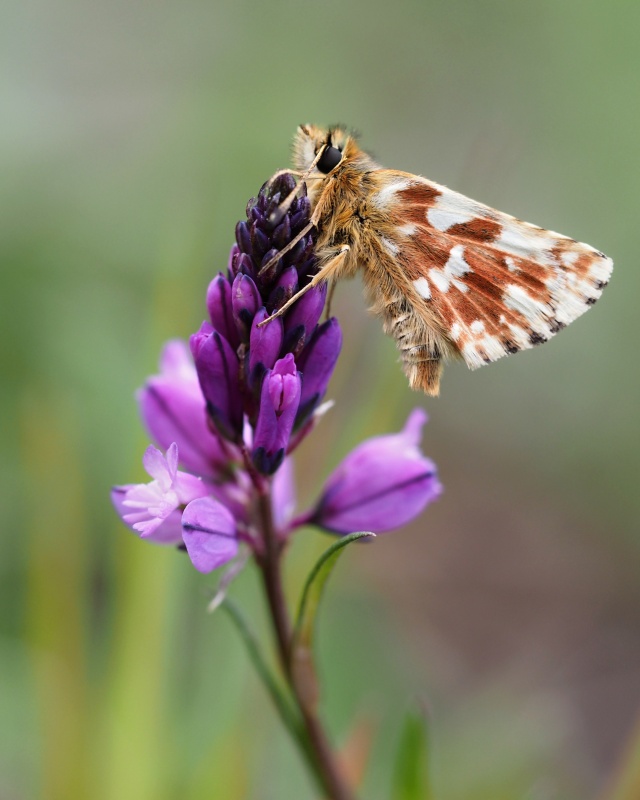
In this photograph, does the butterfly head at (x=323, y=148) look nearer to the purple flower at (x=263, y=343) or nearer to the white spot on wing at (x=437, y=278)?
the white spot on wing at (x=437, y=278)

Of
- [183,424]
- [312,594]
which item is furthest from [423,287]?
[312,594]

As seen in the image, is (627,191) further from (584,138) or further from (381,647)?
(381,647)

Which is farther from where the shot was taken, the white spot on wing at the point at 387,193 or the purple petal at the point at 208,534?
the white spot on wing at the point at 387,193

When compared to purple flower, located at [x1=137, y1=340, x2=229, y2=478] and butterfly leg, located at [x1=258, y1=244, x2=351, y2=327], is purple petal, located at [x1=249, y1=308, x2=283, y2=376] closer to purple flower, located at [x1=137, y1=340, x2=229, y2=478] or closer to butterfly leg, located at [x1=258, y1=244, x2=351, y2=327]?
butterfly leg, located at [x1=258, y1=244, x2=351, y2=327]

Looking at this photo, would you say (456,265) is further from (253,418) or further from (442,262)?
(253,418)

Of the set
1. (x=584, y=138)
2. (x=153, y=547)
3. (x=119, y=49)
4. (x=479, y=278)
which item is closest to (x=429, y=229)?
(x=479, y=278)

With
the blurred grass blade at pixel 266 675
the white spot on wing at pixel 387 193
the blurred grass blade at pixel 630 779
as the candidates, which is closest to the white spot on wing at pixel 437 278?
the white spot on wing at pixel 387 193
